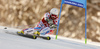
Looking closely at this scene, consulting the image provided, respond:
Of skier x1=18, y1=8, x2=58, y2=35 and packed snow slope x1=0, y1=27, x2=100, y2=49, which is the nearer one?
packed snow slope x1=0, y1=27, x2=100, y2=49

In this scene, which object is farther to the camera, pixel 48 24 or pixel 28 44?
pixel 48 24

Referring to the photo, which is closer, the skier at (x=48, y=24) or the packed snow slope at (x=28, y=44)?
the packed snow slope at (x=28, y=44)

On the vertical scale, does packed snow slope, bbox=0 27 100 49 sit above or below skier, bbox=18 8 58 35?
below

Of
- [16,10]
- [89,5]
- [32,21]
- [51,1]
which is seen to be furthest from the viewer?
[16,10]

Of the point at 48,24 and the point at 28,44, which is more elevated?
the point at 48,24

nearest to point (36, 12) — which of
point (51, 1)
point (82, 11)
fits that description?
point (51, 1)

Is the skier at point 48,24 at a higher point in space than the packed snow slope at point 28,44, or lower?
higher

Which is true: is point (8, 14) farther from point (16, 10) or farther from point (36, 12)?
point (36, 12)

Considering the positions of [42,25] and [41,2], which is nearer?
[42,25]

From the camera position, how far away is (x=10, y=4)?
634 cm

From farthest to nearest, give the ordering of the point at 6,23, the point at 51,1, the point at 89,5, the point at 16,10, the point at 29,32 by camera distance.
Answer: the point at 6,23 → the point at 16,10 → the point at 51,1 → the point at 89,5 → the point at 29,32

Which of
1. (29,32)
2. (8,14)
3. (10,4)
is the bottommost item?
(29,32)

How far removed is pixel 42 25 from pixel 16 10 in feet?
10.8

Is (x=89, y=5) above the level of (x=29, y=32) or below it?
above
